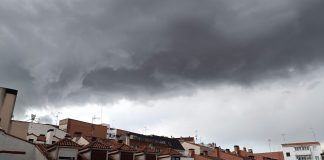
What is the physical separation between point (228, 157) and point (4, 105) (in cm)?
5871

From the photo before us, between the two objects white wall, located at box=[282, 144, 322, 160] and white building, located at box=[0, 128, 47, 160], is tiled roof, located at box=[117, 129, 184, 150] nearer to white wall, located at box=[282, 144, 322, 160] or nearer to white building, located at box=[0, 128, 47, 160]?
white wall, located at box=[282, 144, 322, 160]

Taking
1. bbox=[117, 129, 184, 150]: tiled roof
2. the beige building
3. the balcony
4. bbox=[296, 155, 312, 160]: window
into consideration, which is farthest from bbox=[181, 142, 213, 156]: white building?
the beige building

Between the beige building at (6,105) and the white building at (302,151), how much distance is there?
8623cm

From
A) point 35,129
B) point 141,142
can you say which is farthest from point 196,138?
point 35,129

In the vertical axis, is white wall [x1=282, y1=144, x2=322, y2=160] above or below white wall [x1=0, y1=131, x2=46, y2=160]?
above

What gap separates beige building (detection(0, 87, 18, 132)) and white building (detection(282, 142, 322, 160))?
8623 centimetres

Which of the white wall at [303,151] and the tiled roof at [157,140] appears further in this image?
the white wall at [303,151]

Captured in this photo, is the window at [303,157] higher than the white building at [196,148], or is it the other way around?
the white building at [196,148]

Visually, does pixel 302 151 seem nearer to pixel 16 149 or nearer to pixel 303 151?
pixel 303 151

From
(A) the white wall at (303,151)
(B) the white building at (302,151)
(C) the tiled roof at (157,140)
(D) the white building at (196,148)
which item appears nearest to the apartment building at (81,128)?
(C) the tiled roof at (157,140)

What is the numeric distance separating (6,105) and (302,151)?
87780mm

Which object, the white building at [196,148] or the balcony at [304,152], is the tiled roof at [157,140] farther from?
the balcony at [304,152]

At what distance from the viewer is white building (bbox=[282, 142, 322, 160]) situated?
99.5m

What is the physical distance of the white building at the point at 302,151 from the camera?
326 ft
